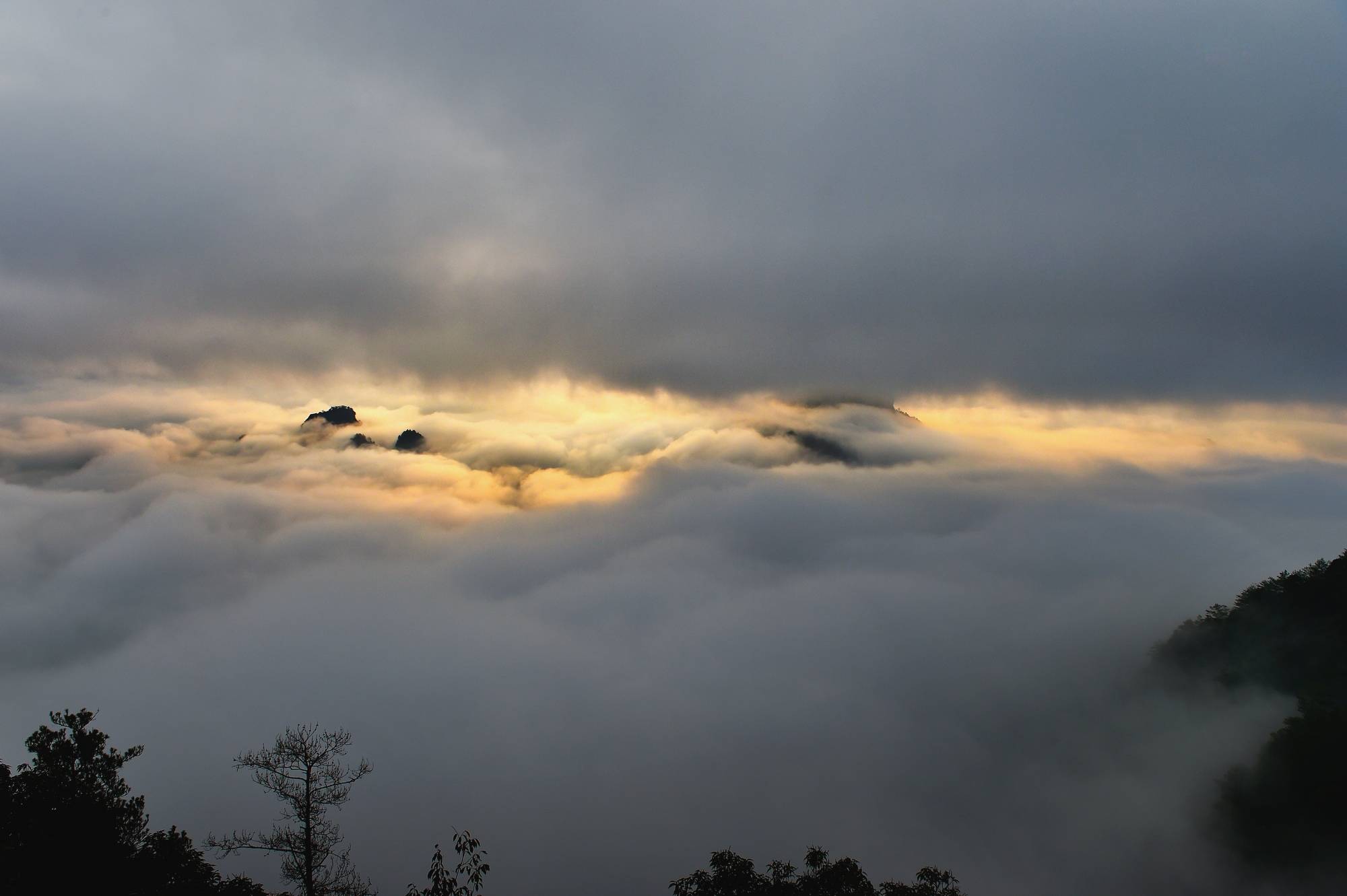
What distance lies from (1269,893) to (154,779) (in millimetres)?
236569

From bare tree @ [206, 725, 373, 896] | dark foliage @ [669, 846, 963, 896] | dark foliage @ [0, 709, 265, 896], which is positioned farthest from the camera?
bare tree @ [206, 725, 373, 896]

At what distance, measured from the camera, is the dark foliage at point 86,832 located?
26828 millimetres

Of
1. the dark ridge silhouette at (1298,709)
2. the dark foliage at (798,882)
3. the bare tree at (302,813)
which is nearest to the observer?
the dark foliage at (798,882)

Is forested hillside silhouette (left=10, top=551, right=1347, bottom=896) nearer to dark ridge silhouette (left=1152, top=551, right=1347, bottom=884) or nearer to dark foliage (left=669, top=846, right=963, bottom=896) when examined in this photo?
dark foliage (left=669, top=846, right=963, bottom=896)

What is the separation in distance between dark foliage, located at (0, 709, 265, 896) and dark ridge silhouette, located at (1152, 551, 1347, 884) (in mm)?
91666

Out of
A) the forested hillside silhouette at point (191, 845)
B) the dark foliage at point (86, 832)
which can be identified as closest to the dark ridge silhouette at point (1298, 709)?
the forested hillside silhouette at point (191, 845)

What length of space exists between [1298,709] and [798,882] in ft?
291

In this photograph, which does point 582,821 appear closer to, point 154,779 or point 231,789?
point 231,789

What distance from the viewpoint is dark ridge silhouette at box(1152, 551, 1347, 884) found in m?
67.1

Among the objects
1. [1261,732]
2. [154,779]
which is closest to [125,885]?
[1261,732]

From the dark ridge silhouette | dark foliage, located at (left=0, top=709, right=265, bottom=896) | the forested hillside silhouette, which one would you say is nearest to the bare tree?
the forested hillside silhouette

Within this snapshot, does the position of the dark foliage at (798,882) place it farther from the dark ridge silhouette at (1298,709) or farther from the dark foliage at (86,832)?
the dark ridge silhouette at (1298,709)

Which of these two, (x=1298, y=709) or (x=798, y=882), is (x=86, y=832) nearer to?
(x=798, y=882)

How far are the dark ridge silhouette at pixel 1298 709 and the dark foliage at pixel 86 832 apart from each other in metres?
91.7
